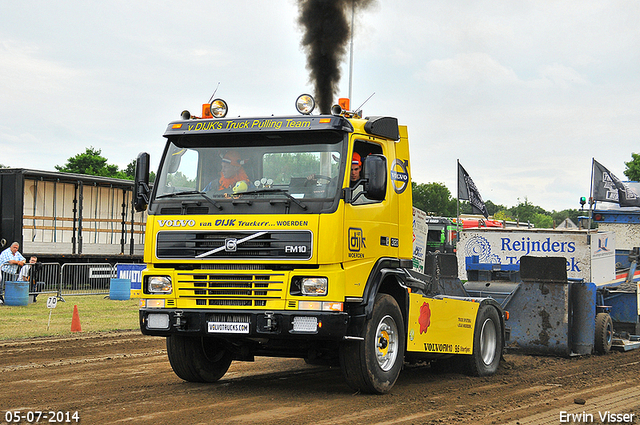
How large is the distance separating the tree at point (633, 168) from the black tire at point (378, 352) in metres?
55.9

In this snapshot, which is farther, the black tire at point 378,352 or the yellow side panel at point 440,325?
the yellow side panel at point 440,325

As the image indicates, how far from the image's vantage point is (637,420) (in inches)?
273

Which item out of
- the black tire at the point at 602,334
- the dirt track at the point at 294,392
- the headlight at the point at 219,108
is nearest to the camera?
the dirt track at the point at 294,392

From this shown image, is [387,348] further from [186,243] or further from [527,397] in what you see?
[186,243]

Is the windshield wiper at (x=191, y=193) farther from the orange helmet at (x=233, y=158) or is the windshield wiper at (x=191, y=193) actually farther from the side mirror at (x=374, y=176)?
the side mirror at (x=374, y=176)

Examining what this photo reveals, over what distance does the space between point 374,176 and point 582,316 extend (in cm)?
582

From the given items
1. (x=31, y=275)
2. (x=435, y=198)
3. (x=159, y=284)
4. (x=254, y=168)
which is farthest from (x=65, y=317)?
(x=435, y=198)

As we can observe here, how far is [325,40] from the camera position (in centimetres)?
1461

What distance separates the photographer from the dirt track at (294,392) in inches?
269

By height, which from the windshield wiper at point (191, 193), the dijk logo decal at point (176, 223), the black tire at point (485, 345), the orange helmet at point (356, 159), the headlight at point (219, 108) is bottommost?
the black tire at point (485, 345)

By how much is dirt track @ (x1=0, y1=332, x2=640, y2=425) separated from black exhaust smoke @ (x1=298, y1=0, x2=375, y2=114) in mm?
5725

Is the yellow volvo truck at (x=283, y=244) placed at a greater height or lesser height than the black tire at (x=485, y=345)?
greater

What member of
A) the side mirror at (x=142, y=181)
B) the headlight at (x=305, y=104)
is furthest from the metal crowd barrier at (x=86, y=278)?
the headlight at (x=305, y=104)

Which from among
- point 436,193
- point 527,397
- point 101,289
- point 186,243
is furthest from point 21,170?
point 436,193
